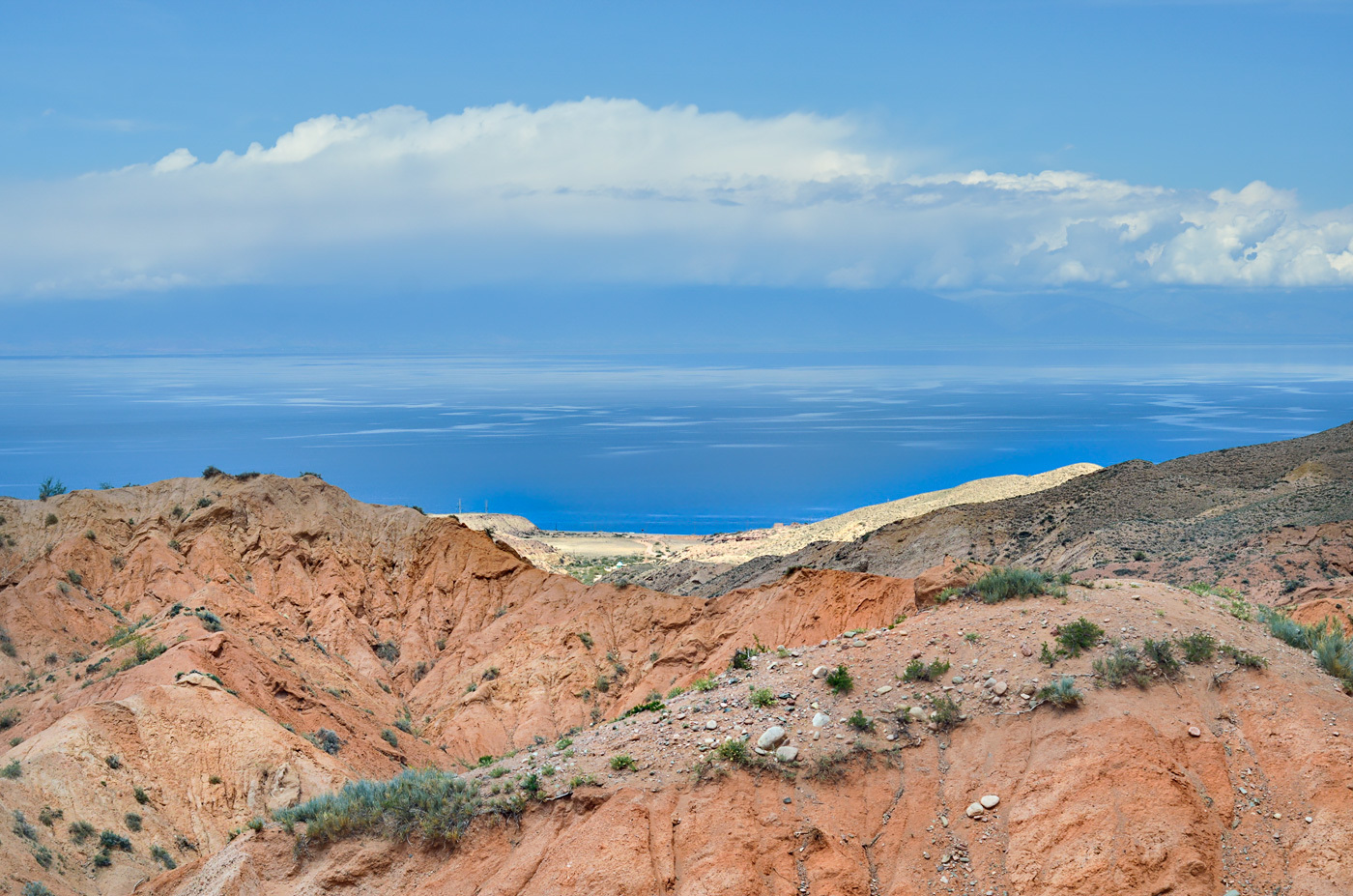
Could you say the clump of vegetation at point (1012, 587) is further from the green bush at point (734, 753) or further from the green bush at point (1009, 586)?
the green bush at point (734, 753)

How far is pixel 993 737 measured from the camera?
13.0 metres

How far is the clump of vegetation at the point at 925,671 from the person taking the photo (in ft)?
46.1

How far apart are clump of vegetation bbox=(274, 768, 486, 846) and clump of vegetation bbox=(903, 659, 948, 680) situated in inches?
233

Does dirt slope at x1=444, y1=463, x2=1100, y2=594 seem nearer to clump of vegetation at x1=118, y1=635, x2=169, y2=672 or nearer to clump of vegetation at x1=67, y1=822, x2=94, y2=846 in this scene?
clump of vegetation at x1=118, y1=635, x2=169, y2=672

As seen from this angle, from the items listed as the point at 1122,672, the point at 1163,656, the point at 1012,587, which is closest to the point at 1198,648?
the point at 1163,656

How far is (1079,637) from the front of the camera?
13945 mm

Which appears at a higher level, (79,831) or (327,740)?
(79,831)

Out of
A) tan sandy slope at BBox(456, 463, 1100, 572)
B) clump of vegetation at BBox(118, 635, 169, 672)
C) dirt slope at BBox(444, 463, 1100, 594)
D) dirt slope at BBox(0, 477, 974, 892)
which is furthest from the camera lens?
tan sandy slope at BBox(456, 463, 1100, 572)

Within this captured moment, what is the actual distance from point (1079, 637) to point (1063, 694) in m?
1.17

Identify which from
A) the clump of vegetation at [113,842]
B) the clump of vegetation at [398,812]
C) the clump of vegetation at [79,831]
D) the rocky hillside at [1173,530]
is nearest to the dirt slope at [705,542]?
the rocky hillside at [1173,530]

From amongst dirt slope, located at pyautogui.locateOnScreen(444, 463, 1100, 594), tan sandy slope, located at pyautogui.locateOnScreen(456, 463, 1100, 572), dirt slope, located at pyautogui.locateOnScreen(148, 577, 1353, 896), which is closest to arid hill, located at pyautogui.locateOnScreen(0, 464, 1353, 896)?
dirt slope, located at pyautogui.locateOnScreen(148, 577, 1353, 896)

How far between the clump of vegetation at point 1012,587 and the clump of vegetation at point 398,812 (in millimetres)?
7981

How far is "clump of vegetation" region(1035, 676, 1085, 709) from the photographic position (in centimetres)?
1303

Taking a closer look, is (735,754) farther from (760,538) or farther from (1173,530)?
(760,538)
